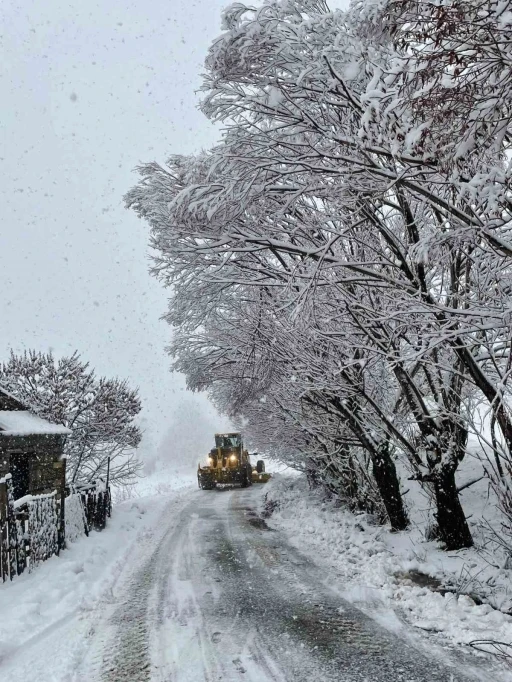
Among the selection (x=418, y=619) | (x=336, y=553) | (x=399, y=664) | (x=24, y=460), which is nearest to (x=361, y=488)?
(x=336, y=553)

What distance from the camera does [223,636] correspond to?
5.18m

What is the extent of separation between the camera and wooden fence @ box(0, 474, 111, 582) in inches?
291

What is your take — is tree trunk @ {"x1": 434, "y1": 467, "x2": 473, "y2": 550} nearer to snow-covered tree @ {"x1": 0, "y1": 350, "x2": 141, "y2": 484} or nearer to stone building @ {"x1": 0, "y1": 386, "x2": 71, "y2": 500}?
stone building @ {"x1": 0, "y1": 386, "x2": 71, "y2": 500}

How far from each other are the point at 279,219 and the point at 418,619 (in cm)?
521

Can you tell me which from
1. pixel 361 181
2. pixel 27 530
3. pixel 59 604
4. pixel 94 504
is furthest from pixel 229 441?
pixel 361 181

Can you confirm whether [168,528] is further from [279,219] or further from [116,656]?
[279,219]

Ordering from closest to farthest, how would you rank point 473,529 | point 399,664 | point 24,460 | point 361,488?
1. point 399,664
2. point 473,529
3. point 361,488
4. point 24,460

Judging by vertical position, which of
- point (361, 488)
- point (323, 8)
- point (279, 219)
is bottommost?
point (361, 488)

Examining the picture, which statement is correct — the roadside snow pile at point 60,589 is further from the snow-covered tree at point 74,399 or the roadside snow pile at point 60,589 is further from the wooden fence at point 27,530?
the snow-covered tree at point 74,399

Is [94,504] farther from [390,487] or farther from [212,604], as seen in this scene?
[390,487]

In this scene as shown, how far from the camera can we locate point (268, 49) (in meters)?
4.50

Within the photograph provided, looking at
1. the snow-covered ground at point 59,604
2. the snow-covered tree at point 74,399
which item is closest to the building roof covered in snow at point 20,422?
the snow-covered tree at point 74,399

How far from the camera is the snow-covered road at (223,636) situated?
4316 mm

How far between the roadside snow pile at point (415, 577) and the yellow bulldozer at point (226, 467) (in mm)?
16844
